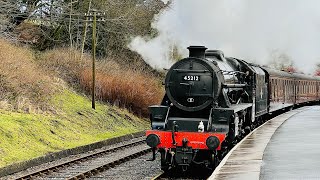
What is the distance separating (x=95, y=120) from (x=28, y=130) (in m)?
6.62

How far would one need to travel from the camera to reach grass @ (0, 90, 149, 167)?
655 inches

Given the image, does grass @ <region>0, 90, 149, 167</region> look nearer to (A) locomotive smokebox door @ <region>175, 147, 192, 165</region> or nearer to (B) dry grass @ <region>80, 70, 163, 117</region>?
(B) dry grass @ <region>80, 70, 163, 117</region>

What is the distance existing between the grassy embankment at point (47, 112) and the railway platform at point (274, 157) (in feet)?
21.5

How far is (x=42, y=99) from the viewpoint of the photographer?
2333 centimetres

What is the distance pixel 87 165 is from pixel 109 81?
46.4ft

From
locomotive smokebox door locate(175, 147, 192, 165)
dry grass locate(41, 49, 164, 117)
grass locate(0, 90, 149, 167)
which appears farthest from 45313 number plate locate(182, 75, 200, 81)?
dry grass locate(41, 49, 164, 117)

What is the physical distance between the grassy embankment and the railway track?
128cm

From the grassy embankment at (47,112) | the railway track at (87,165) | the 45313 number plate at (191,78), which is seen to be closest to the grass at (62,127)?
the grassy embankment at (47,112)

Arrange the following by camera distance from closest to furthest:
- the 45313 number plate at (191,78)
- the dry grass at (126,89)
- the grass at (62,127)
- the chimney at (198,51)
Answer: the 45313 number plate at (191,78)
the chimney at (198,51)
the grass at (62,127)
the dry grass at (126,89)

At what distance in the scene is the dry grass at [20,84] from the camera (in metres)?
21.4

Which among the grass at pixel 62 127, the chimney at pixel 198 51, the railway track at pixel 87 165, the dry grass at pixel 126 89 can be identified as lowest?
the railway track at pixel 87 165

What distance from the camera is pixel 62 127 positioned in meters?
21.1

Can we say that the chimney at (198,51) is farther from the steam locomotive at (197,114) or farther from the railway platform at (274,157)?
the railway platform at (274,157)

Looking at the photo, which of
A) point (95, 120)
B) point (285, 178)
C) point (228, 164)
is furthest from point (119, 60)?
point (285, 178)
